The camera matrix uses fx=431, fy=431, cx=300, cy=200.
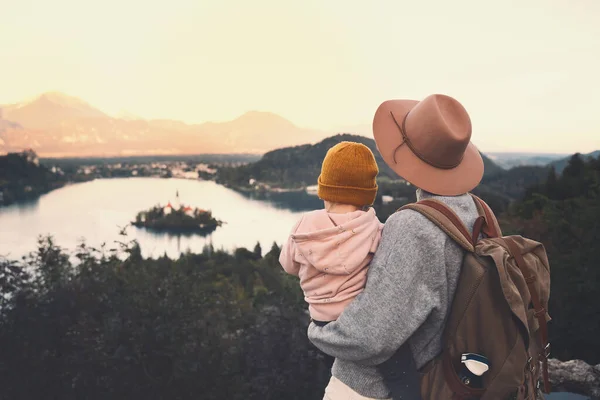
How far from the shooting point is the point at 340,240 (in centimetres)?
Result: 97

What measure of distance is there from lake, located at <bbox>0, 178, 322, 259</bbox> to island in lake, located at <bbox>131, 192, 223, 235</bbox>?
2.61ft

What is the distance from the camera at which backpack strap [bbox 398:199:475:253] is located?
2.92ft

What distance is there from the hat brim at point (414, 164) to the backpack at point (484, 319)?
7cm

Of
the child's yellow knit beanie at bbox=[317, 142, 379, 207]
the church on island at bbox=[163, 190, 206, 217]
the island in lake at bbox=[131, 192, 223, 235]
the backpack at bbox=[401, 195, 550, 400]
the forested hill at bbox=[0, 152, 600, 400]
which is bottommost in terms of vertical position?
the island in lake at bbox=[131, 192, 223, 235]

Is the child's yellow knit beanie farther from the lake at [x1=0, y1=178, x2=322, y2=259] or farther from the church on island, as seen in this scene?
the church on island

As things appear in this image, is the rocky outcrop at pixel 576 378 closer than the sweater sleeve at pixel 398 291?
No

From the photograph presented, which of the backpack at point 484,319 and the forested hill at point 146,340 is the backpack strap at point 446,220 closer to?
the backpack at point 484,319

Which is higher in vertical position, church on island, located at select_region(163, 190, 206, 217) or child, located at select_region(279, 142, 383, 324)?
child, located at select_region(279, 142, 383, 324)

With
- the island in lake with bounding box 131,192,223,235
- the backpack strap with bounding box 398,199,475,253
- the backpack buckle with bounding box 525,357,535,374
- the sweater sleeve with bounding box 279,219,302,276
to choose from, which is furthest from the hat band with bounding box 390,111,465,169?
the island in lake with bounding box 131,192,223,235

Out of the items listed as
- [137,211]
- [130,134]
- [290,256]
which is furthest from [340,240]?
[130,134]

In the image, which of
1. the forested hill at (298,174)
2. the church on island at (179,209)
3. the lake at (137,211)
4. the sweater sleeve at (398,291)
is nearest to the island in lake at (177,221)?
the church on island at (179,209)

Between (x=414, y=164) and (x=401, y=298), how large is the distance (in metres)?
Result: 0.32

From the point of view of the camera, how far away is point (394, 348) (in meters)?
0.90

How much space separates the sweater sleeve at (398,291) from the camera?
34.7 inches
